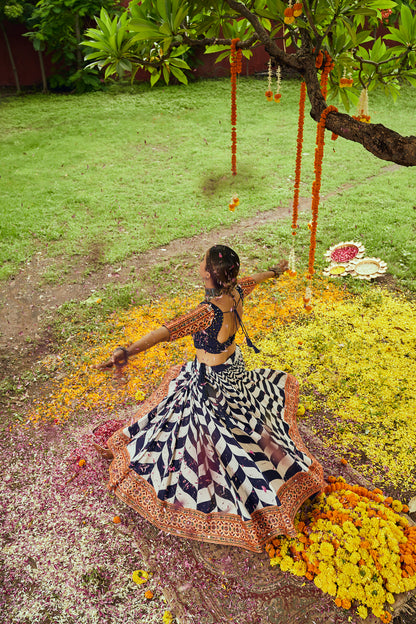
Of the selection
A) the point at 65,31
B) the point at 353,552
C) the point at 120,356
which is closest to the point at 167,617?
the point at 353,552

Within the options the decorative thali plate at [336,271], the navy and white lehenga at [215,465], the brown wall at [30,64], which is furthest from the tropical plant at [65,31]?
the navy and white lehenga at [215,465]

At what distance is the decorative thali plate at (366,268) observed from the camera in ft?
24.8

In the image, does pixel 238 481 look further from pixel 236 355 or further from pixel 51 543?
pixel 51 543

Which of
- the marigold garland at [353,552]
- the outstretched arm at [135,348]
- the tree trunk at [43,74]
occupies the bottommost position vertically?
the marigold garland at [353,552]

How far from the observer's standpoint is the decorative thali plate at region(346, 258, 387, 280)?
24.8 ft

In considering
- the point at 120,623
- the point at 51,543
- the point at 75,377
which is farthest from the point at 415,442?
the point at 75,377

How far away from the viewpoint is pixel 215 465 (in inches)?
149

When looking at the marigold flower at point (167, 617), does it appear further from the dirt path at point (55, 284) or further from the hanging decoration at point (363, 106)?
the hanging decoration at point (363, 106)

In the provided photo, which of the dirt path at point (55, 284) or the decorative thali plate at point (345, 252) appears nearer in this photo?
the dirt path at point (55, 284)

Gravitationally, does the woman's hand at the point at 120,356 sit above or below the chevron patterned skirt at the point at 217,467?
above

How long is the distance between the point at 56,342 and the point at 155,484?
3459 millimetres

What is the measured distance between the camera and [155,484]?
397 cm

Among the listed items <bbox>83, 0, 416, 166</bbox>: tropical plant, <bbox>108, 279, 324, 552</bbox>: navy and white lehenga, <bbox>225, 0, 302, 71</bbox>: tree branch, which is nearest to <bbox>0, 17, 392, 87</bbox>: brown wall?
<bbox>83, 0, 416, 166</bbox>: tropical plant

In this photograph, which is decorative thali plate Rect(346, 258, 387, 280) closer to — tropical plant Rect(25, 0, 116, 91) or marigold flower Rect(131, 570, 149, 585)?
marigold flower Rect(131, 570, 149, 585)
